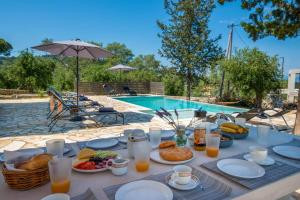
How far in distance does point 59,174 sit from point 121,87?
52.2 ft

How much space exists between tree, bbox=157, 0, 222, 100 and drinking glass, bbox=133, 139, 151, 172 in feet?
42.0

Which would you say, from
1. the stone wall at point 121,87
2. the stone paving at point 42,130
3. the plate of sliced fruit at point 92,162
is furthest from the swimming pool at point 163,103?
the plate of sliced fruit at point 92,162

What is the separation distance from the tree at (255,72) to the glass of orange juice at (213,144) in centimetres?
905

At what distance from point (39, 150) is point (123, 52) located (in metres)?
41.7

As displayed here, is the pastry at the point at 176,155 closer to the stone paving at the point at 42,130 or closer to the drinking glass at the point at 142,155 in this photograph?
the drinking glass at the point at 142,155

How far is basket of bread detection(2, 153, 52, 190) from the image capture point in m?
1.01

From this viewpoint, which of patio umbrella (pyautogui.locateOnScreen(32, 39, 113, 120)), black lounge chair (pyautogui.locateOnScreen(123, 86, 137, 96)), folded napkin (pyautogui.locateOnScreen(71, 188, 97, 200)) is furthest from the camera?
black lounge chair (pyautogui.locateOnScreen(123, 86, 137, 96))

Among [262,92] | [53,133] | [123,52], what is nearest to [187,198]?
[53,133]

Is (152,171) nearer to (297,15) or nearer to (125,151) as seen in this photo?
(125,151)

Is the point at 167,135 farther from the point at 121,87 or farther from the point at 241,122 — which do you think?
the point at 121,87

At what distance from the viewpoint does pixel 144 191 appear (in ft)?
3.41

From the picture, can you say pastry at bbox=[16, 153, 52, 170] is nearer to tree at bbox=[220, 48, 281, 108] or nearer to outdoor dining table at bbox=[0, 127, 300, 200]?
outdoor dining table at bbox=[0, 127, 300, 200]

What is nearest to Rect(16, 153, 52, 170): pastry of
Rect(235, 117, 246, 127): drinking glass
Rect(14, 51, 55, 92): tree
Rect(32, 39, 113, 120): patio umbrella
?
Rect(235, 117, 246, 127): drinking glass

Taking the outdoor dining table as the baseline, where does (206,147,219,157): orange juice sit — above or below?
above
